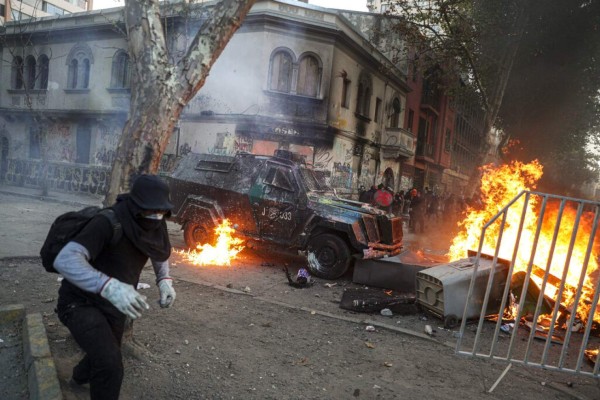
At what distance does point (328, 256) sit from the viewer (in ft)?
25.3

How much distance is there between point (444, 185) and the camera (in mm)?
36688

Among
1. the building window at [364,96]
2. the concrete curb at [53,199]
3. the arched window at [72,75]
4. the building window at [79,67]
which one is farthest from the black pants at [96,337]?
the arched window at [72,75]

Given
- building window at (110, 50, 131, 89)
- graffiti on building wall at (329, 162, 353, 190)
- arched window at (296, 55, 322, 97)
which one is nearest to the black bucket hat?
arched window at (296, 55, 322, 97)

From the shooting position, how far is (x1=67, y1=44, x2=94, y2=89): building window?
68.9 ft

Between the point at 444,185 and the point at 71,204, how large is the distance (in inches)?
1206

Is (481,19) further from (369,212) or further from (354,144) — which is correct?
(369,212)

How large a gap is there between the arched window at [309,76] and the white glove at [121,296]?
16233 mm

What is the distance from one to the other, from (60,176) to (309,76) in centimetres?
1388

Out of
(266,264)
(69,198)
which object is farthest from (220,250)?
(69,198)

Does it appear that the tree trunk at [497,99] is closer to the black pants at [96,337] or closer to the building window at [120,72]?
the black pants at [96,337]

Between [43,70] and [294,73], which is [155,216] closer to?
[294,73]

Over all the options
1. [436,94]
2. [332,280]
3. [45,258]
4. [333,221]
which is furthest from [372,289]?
[436,94]

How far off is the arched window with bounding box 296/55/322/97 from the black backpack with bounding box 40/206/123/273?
1596 centimetres

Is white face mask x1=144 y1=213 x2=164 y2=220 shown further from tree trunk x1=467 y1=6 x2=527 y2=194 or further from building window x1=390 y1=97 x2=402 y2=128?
building window x1=390 y1=97 x2=402 y2=128
